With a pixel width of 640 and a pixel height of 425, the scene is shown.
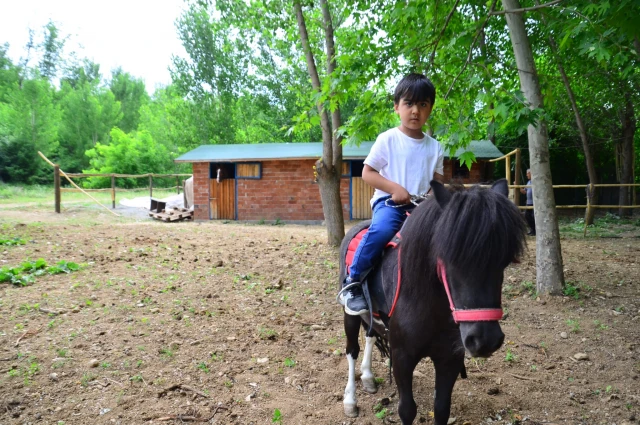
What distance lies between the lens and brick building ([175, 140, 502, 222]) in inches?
659

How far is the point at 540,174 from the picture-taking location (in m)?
5.28

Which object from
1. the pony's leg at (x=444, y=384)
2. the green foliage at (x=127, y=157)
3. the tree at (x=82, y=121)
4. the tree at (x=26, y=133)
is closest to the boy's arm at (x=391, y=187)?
the pony's leg at (x=444, y=384)

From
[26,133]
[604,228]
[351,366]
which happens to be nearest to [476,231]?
[351,366]

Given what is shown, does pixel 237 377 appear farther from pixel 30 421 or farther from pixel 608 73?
pixel 608 73

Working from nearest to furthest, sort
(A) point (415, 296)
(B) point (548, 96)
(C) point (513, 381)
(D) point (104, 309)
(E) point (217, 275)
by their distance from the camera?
(A) point (415, 296), (C) point (513, 381), (B) point (548, 96), (D) point (104, 309), (E) point (217, 275)

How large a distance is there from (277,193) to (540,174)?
41.8ft

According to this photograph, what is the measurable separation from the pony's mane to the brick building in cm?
1429

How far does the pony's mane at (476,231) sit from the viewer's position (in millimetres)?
1756

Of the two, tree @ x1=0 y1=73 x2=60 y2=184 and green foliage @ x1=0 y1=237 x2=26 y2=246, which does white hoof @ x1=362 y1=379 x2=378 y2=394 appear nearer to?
green foliage @ x1=0 y1=237 x2=26 y2=246

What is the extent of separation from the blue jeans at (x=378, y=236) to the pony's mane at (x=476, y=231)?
1.77ft

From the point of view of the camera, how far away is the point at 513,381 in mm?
3570

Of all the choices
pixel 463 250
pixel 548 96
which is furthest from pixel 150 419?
pixel 548 96

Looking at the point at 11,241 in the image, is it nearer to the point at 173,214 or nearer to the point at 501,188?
the point at 173,214

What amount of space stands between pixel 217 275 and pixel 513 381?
16.4ft
